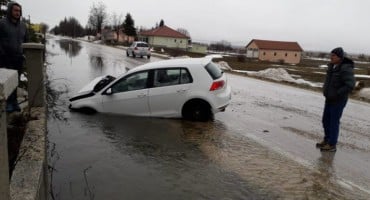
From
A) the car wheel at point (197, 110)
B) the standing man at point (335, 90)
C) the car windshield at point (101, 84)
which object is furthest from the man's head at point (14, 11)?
the standing man at point (335, 90)

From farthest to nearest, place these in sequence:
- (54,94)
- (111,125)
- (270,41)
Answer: (270,41), (54,94), (111,125)

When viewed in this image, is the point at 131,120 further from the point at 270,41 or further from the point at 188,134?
the point at 270,41

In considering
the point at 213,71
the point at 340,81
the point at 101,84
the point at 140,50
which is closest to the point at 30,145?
the point at 101,84

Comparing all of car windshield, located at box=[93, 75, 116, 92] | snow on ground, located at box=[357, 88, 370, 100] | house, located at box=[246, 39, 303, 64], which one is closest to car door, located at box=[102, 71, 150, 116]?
car windshield, located at box=[93, 75, 116, 92]

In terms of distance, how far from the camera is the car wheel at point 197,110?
9336mm

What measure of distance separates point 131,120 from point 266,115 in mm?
3950

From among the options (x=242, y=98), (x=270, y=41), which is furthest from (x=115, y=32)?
(x=242, y=98)

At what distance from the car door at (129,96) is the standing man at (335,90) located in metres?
4.10

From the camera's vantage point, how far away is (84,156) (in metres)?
6.57

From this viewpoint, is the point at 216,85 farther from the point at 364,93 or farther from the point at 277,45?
the point at 277,45

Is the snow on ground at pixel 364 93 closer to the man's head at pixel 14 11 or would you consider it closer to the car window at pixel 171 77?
the car window at pixel 171 77

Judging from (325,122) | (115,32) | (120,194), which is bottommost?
(120,194)

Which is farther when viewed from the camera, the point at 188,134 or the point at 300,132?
the point at 300,132

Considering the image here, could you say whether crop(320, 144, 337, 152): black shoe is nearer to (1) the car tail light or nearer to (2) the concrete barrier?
(1) the car tail light
